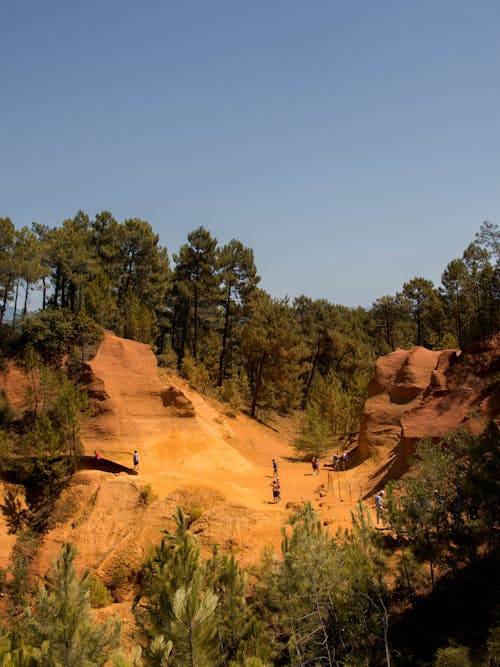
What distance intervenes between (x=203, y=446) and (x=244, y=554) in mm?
13948

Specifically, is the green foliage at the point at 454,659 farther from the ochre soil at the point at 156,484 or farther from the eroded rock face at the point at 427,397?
the ochre soil at the point at 156,484

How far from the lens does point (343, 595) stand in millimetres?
12422

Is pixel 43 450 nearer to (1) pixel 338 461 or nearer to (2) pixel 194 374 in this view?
(1) pixel 338 461

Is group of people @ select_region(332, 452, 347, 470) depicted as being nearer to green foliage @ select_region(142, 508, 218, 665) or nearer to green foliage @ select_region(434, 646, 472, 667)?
green foliage @ select_region(142, 508, 218, 665)

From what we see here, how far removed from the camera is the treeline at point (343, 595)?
1054 centimetres

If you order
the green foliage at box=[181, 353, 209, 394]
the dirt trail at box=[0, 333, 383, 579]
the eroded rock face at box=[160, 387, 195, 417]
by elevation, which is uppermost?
the green foliage at box=[181, 353, 209, 394]

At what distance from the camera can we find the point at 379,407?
33250 millimetres

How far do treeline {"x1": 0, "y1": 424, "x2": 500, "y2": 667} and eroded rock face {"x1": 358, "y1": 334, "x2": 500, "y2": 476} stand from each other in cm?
407

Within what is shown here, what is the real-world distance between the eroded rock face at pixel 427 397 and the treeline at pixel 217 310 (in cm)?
840

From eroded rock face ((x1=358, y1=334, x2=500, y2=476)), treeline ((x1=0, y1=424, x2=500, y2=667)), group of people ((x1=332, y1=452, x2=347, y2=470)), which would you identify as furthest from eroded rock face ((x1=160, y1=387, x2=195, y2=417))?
treeline ((x1=0, y1=424, x2=500, y2=667))

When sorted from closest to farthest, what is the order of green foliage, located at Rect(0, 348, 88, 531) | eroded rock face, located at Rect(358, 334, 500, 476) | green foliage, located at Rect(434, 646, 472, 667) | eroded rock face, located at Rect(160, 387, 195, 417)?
green foliage, located at Rect(434, 646, 472, 667) < eroded rock face, located at Rect(358, 334, 500, 476) < green foliage, located at Rect(0, 348, 88, 531) < eroded rock face, located at Rect(160, 387, 195, 417)

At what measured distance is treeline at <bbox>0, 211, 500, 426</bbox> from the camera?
38812 mm

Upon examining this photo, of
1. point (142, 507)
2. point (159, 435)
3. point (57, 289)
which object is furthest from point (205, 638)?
point (57, 289)

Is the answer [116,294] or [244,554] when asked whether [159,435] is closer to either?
Answer: [244,554]
